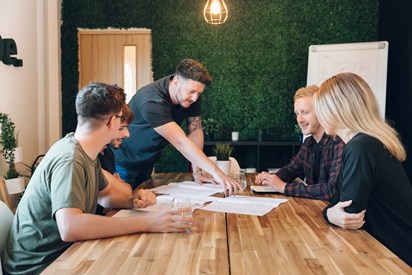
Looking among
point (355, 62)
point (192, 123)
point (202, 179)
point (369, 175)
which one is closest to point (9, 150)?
point (192, 123)

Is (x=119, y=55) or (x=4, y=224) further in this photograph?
(x=119, y=55)

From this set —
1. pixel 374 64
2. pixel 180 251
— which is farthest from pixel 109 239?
pixel 374 64

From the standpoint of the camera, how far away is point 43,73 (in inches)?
176

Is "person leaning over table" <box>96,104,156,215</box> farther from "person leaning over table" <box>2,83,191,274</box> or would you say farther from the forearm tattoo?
the forearm tattoo

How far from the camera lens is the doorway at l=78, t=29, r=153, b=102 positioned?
16.9ft

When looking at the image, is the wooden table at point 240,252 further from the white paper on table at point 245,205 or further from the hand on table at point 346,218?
the white paper on table at point 245,205

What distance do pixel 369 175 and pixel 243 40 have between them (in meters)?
3.71

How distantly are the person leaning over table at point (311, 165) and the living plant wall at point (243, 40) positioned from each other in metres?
2.37

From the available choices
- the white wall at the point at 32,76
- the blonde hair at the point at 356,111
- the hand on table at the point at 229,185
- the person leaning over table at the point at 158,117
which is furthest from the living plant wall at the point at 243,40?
the blonde hair at the point at 356,111

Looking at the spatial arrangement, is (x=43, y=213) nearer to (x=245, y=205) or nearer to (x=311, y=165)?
(x=245, y=205)

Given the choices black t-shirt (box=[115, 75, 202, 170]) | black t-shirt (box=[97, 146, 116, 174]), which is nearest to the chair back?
black t-shirt (box=[97, 146, 116, 174])

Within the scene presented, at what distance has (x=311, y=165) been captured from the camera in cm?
261

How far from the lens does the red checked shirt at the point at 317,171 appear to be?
221 centimetres

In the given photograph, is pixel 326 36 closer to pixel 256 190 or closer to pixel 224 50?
pixel 224 50
